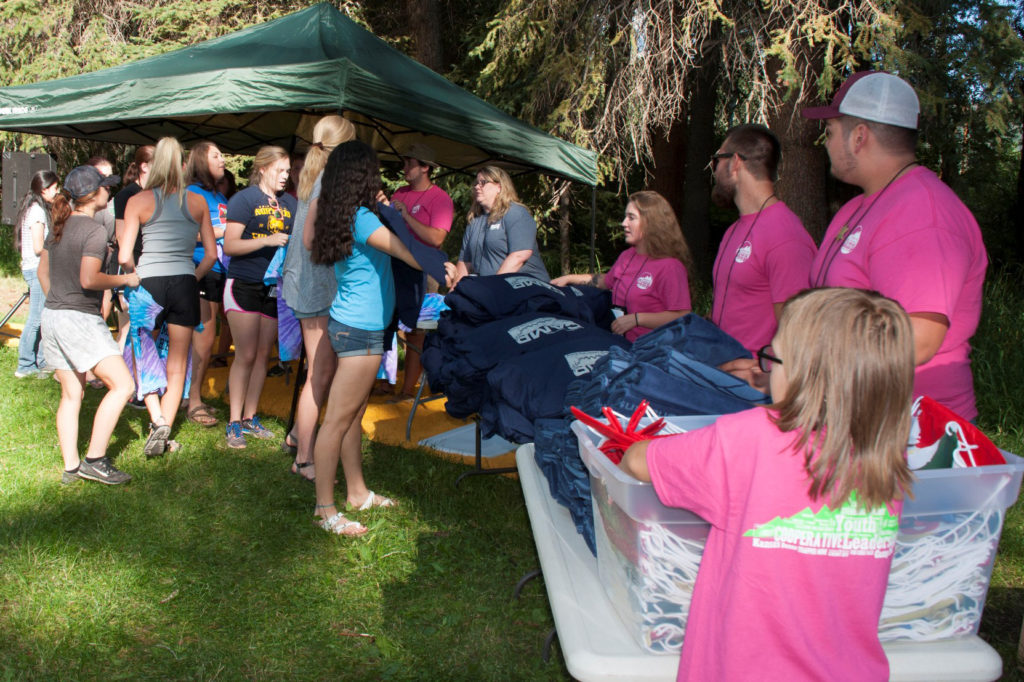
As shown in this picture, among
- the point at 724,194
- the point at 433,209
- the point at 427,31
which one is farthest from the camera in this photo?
the point at 427,31

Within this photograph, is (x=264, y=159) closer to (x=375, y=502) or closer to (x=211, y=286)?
(x=211, y=286)

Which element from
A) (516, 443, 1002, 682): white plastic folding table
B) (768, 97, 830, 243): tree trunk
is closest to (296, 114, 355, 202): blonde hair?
(516, 443, 1002, 682): white plastic folding table

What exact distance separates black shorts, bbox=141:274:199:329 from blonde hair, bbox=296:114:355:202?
1556 millimetres

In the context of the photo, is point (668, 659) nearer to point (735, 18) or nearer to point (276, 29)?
point (276, 29)

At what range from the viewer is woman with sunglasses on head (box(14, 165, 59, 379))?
279 inches

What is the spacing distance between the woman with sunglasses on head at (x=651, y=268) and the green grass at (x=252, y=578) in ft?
4.19

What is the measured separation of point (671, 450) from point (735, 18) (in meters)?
7.94

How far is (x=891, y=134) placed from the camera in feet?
7.79

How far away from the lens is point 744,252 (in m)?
3.15

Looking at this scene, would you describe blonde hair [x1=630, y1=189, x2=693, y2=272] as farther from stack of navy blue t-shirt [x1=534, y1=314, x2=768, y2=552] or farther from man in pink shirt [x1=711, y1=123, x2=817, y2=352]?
stack of navy blue t-shirt [x1=534, y1=314, x2=768, y2=552]

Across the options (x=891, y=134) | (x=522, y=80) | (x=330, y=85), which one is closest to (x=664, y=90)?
(x=522, y=80)

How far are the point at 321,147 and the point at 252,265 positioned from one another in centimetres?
153

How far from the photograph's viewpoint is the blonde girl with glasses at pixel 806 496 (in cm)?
159

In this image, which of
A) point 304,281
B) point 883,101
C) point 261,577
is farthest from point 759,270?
point 261,577
